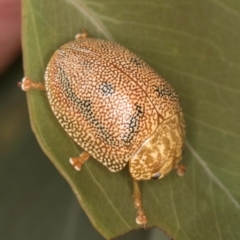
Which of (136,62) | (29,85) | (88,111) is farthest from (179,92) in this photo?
(29,85)

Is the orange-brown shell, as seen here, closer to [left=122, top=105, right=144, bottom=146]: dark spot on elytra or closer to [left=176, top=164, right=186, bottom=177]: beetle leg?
[left=122, top=105, right=144, bottom=146]: dark spot on elytra

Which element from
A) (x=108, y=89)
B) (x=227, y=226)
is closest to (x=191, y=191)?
(x=227, y=226)

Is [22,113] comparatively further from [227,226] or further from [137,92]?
[227,226]

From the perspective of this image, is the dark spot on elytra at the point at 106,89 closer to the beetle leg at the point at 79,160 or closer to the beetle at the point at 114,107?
the beetle at the point at 114,107

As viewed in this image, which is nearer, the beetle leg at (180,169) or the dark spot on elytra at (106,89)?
the dark spot on elytra at (106,89)

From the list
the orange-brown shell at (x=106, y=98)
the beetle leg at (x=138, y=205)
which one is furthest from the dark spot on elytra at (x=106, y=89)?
the beetle leg at (x=138, y=205)
